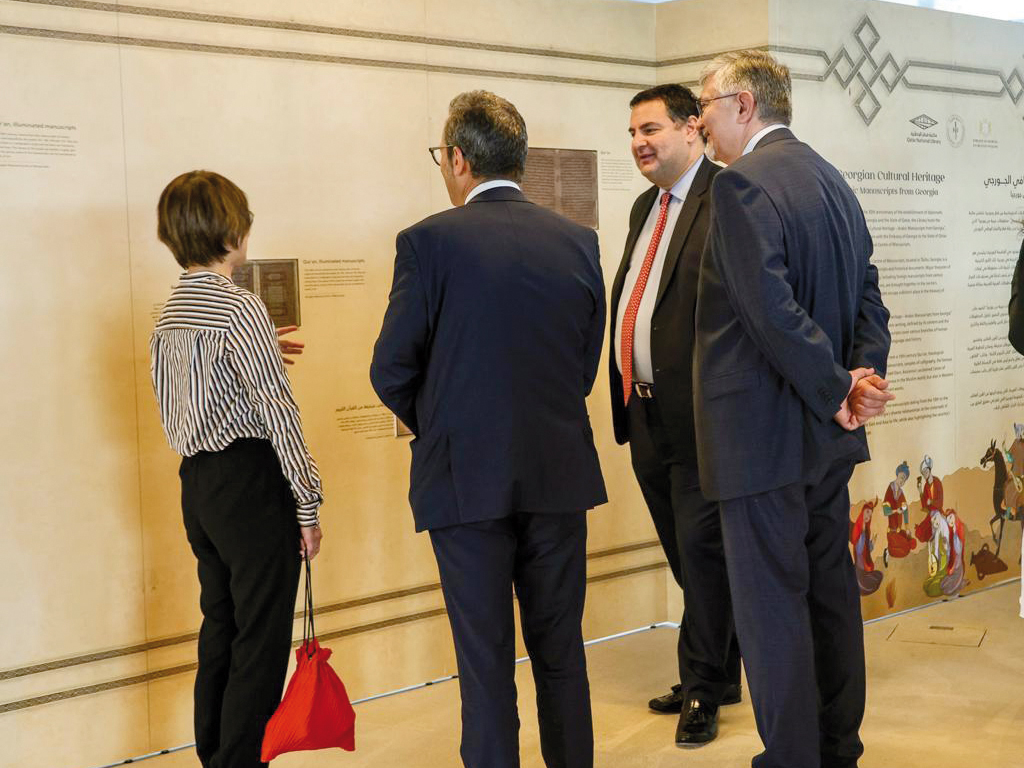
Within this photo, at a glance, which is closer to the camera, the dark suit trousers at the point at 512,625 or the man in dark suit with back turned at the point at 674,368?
the dark suit trousers at the point at 512,625

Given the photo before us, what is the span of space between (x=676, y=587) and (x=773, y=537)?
89.5 inches

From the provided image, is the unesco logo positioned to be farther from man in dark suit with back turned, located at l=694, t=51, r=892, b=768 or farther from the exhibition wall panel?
man in dark suit with back turned, located at l=694, t=51, r=892, b=768

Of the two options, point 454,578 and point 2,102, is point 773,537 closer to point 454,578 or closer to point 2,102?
point 454,578

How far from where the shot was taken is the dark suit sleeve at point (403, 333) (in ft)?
9.79

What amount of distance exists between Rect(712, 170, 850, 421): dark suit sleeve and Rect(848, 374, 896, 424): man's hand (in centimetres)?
7

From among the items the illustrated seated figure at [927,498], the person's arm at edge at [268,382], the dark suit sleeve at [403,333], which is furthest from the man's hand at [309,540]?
the illustrated seated figure at [927,498]

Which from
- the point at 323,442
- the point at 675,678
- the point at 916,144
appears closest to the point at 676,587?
the point at 675,678

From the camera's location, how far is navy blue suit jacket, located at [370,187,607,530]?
2.98 metres

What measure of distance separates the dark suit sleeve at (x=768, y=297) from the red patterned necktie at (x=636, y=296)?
3.15ft

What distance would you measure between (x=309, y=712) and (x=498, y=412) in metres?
0.92

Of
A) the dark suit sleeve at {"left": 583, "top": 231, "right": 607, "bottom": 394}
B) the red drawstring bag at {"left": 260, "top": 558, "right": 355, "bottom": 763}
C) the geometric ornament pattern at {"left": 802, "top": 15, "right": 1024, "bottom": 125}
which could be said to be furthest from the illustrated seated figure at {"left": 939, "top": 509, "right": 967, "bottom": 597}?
the red drawstring bag at {"left": 260, "top": 558, "right": 355, "bottom": 763}

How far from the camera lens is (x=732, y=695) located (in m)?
4.27

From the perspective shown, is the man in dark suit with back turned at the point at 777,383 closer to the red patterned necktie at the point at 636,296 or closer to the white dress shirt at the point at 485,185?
the white dress shirt at the point at 485,185

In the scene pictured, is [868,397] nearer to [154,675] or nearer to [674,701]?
[674,701]
